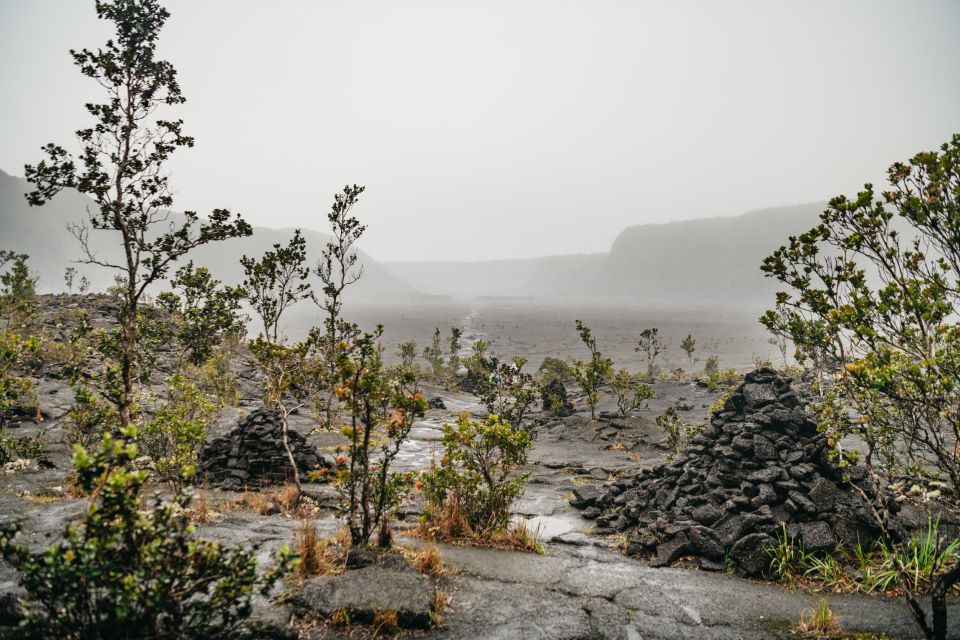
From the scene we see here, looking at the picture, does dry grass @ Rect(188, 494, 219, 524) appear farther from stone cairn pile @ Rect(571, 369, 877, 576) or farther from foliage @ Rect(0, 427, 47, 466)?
stone cairn pile @ Rect(571, 369, 877, 576)

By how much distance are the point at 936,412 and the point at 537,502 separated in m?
11.1

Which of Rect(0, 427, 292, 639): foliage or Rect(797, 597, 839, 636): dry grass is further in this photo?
Rect(797, 597, 839, 636): dry grass

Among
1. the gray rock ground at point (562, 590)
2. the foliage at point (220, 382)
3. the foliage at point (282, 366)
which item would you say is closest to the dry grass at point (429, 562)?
the gray rock ground at point (562, 590)

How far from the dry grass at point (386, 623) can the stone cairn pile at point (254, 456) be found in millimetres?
9925

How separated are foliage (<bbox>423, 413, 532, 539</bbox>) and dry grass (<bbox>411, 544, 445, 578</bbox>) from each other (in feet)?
5.86

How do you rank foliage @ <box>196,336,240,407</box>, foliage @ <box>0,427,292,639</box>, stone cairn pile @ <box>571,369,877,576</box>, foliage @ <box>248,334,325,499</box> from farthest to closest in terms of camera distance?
foliage @ <box>196,336,240,407</box>
foliage @ <box>248,334,325,499</box>
stone cairn pile @ <box>571,369,877,576</box>
foliage @ <box>0,427,292,639</box>

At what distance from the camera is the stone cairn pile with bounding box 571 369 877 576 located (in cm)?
938

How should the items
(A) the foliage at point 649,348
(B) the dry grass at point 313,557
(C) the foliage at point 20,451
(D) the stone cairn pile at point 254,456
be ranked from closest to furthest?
1. (B) the dry grass at point 313,557
2. (C) the foliage at point 20,451
3. (D) the stone cairn pile at point 254,456
4. (A) the foliage at point 649,348

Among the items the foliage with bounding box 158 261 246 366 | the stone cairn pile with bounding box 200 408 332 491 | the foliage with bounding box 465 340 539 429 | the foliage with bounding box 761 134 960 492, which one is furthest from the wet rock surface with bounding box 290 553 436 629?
the foliage with bounding box 465 340 539 429

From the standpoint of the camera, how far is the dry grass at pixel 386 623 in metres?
6.15

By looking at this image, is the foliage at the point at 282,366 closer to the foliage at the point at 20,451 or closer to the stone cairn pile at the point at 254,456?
the stone cairn pile at the point at 254,456

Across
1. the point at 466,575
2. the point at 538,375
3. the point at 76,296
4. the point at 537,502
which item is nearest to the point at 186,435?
the point at 466,575

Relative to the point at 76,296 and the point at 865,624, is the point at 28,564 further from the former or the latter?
the point at 76,296

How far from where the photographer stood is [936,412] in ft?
19.7
